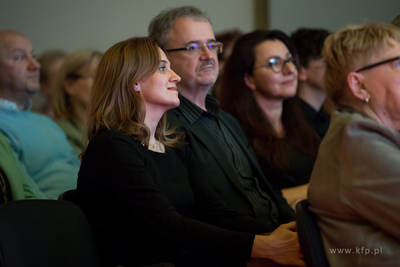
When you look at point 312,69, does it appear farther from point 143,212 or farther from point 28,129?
point 143,212

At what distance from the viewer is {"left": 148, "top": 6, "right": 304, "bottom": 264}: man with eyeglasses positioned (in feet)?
7.10

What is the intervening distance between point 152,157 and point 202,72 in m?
0.62

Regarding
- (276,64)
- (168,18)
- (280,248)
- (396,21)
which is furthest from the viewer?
(276,64)

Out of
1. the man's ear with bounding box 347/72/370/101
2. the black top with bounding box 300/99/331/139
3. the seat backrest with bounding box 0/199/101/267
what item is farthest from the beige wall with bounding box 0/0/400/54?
the seat backrest with bounding box 0/199/101/267

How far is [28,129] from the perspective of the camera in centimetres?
297

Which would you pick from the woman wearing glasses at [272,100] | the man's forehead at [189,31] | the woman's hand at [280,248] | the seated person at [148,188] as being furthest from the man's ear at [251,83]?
the woman's hand at [280,248]

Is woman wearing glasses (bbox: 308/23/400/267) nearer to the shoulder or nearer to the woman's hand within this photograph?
the shoulder

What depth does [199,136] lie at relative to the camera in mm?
2191

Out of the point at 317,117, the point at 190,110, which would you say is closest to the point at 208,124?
the point at 190,110

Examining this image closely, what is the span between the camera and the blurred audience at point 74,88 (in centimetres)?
→ 359

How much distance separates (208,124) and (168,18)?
498 millimetres

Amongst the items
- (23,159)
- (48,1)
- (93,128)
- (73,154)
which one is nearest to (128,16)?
(48,1)

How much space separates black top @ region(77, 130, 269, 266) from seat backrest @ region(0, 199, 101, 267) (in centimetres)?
7

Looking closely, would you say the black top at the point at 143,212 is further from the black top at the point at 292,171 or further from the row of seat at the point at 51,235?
the black top at the point at 292,171
